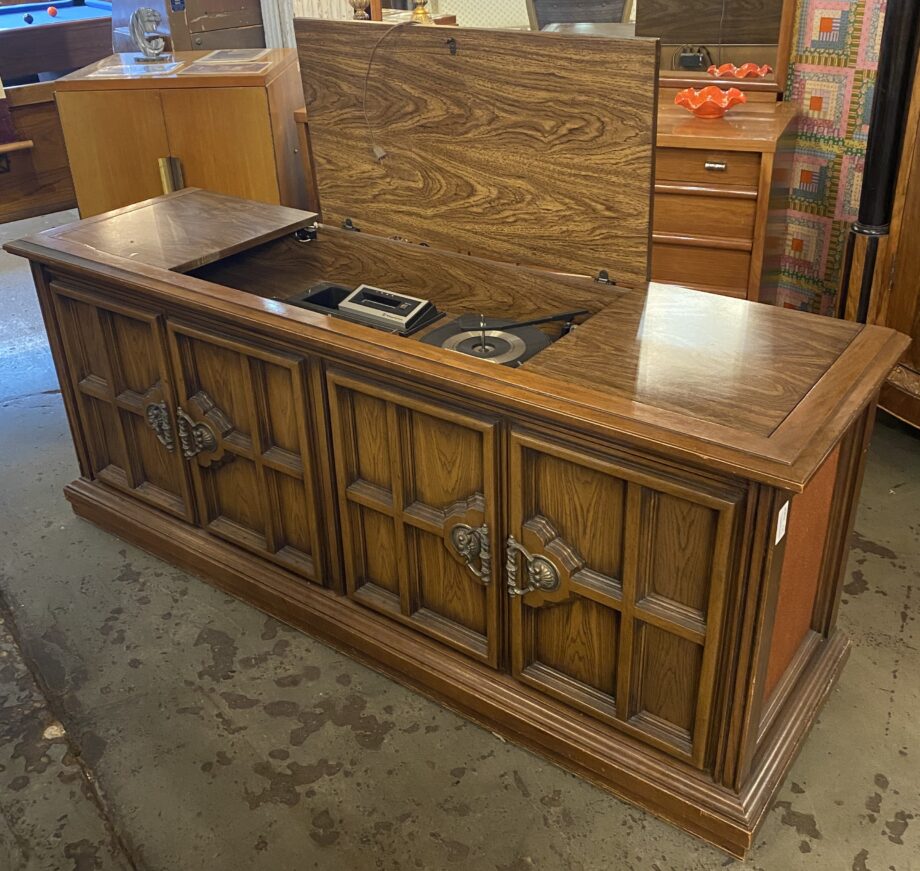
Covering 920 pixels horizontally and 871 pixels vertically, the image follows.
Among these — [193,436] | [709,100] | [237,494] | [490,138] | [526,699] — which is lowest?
[526,699]

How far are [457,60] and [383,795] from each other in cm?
164

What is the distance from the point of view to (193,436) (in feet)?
8.38

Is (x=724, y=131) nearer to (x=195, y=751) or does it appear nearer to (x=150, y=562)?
(x=150, y=562)

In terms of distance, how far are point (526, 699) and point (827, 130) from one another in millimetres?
2438

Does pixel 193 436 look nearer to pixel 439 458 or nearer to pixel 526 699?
pixel 439 458

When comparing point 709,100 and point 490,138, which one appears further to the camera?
point 709,100

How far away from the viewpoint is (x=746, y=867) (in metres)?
1.86

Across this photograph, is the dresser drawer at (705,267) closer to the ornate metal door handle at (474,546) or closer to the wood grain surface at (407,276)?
the wood grain surface at (407,276)

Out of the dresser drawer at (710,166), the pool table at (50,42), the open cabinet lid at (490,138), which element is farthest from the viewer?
the pool table at (50,42)

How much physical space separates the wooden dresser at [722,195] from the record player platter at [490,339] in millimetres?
1250

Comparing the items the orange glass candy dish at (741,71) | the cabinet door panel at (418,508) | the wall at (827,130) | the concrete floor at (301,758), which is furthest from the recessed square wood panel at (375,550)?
the orange glass candy dish at (741,71)

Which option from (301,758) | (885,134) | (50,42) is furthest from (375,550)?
(50,42)

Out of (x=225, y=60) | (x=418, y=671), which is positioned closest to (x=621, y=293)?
(x=418, y=671)

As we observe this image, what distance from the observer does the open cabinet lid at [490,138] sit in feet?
6.91
